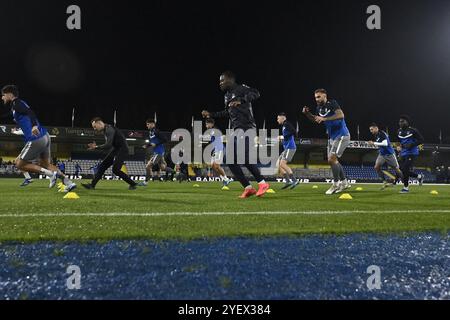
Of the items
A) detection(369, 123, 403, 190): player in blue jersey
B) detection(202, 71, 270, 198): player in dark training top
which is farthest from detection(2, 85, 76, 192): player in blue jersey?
detection(369, 123, 403, 190): player in blue jersey

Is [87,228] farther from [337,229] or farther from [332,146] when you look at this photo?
[332,146]

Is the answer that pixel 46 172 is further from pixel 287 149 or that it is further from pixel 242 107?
pixel 287 149

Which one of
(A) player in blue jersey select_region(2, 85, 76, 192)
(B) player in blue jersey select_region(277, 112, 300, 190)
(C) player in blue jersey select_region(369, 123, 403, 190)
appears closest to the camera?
(A) player in blue jersey select_region(2, 85, 76, 192)

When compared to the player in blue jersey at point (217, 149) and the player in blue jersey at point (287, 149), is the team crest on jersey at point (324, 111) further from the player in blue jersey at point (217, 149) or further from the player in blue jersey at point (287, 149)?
the player in blue jersey at point (217, 149)

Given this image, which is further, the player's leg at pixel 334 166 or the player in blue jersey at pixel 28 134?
the player's leg at pixel 334 166

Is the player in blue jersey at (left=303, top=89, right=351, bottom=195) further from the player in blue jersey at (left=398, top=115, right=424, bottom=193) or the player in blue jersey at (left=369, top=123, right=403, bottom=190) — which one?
the player in blue jersey at (left=369, top=123, right=403, bottom=190)

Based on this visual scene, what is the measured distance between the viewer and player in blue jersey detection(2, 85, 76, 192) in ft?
23.1

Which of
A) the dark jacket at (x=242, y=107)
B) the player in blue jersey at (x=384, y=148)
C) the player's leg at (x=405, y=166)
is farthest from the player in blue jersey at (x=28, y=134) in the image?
the player in blue jersey at (x=384, y=148)

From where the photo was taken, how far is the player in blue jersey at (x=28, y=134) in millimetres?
7047

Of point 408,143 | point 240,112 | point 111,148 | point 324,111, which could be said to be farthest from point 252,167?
point 408,143

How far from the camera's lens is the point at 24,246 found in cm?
213

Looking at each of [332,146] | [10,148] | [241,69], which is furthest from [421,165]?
[10,148]

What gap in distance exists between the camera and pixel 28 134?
7363 mm

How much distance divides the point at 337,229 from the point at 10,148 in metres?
42.3
